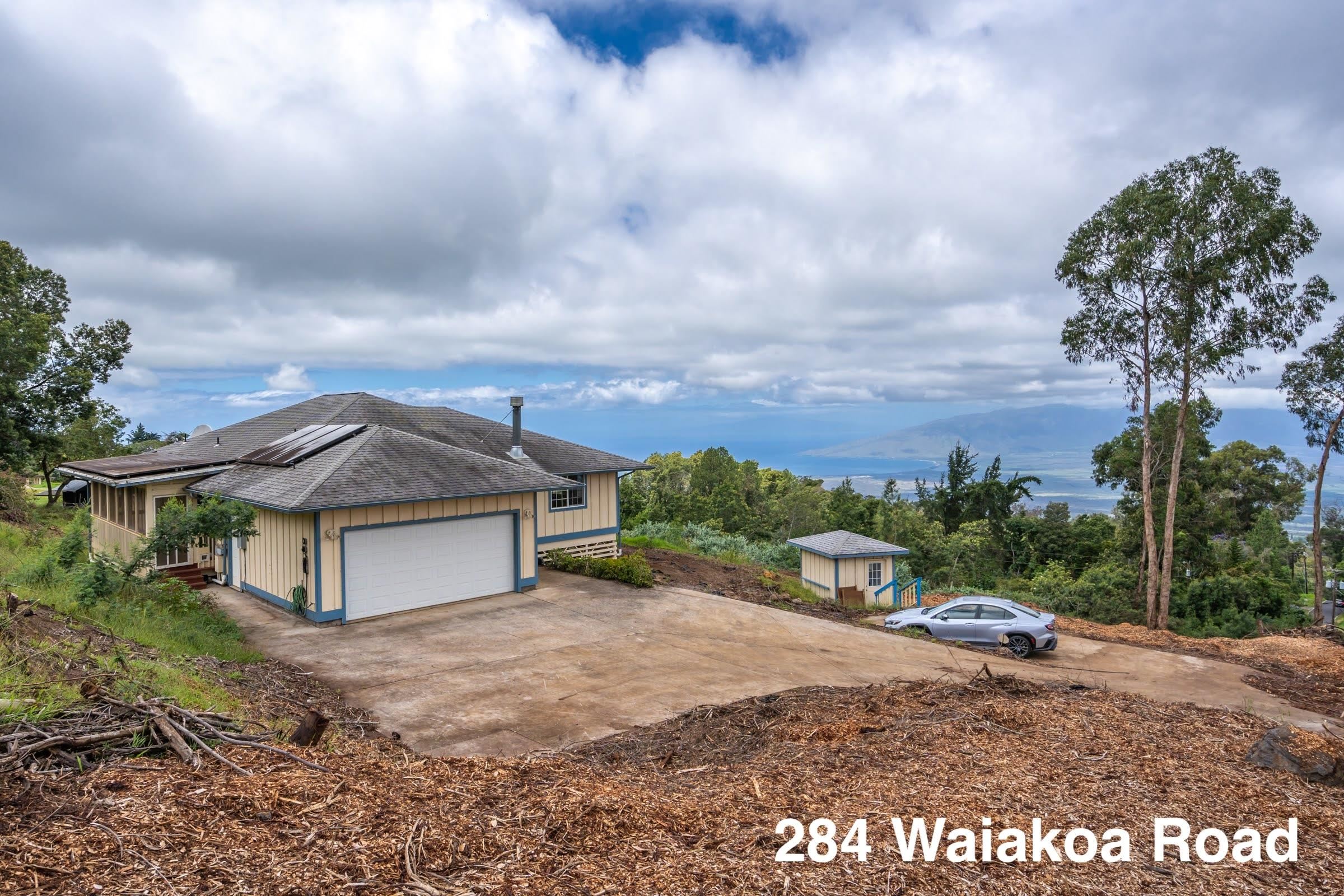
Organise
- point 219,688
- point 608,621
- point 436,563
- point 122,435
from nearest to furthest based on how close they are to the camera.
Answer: point 219,688 → point 608,621 → point 436,563 → point 122,435

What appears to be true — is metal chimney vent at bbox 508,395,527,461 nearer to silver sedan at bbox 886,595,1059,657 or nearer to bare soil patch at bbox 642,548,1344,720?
bare soil patch at bbox 642,548,1344,720

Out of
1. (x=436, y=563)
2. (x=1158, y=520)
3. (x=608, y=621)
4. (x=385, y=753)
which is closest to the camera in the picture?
(x=385, y=753)

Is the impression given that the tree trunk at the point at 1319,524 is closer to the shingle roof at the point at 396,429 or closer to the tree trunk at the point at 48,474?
the shingle roof at the point at 396,429

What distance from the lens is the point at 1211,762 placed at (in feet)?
18.4

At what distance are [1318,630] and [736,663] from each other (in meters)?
16.6

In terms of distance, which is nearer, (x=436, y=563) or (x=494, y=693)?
(x=494, y=693)

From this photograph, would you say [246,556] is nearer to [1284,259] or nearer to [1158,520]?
[1284,259]

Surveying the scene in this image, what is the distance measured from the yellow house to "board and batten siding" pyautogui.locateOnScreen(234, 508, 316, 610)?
A: 31mm

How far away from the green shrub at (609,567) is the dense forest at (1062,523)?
18.7ft

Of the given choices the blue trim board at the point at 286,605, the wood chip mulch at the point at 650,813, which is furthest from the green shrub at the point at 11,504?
the wood chip mulch at the point at 650,813

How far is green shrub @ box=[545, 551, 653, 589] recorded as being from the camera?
57.8 feet

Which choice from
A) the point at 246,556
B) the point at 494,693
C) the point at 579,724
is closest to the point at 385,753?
the point at 579,724

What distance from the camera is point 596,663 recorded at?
11.0 meters

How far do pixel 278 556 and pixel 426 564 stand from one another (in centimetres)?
278
